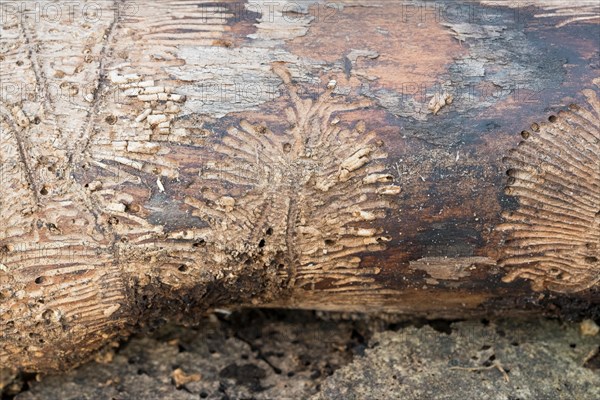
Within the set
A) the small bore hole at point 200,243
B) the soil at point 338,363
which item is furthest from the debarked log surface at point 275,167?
the soil at point 338,363

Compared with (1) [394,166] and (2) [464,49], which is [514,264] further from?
(2) [464,49]

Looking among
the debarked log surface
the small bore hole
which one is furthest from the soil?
the small bore hole

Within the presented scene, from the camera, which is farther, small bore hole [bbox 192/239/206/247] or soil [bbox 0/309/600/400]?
soil [bbox 0/309/600/400]

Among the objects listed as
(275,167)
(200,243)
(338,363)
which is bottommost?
(338,363)

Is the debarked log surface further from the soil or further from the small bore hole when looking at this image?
the soil

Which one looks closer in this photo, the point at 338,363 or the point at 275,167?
the point at 275,167

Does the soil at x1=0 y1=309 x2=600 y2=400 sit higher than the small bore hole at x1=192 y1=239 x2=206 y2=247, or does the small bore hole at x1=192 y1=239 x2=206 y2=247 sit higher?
the small bore hole at x1=192 y1=239 x2=206 y2=247

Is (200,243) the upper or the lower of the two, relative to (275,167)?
lower

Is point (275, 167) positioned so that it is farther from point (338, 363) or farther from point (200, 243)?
point (338, 363)

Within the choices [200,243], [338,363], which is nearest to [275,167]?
[200,243]
